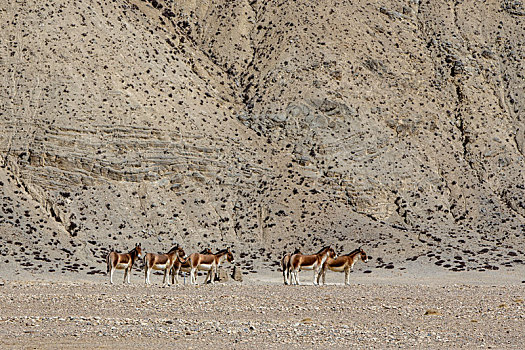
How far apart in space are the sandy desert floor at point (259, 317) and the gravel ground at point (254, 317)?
3 cm

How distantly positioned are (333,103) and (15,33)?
25.7 m

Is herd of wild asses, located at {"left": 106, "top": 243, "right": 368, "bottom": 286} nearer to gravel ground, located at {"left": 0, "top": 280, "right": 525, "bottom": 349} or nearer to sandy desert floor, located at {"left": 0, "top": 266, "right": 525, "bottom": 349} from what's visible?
sandy desert floor, located at {"left": 0, "top": 266, "right": 525, "bottom": 349}

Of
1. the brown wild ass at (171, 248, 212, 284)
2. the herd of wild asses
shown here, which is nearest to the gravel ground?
the herd of wild asses

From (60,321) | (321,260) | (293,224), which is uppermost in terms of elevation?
(293,224)

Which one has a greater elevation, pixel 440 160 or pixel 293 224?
pixel 440 160

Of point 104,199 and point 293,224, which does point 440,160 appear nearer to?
point 293,224

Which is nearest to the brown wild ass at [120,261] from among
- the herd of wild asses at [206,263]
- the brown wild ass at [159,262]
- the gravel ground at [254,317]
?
the herd of wild asses at [206,263]

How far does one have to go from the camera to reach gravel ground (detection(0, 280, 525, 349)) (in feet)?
58.9

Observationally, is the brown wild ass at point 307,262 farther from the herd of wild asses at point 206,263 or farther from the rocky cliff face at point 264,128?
the rocky cliff face at point 264,128

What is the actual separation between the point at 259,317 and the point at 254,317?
5.8 inches

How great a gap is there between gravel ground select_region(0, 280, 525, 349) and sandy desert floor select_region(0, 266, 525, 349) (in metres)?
0.03

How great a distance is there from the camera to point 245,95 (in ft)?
212

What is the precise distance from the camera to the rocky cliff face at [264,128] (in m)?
51.2

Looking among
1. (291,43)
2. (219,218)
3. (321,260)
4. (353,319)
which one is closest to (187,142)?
(219,218)
